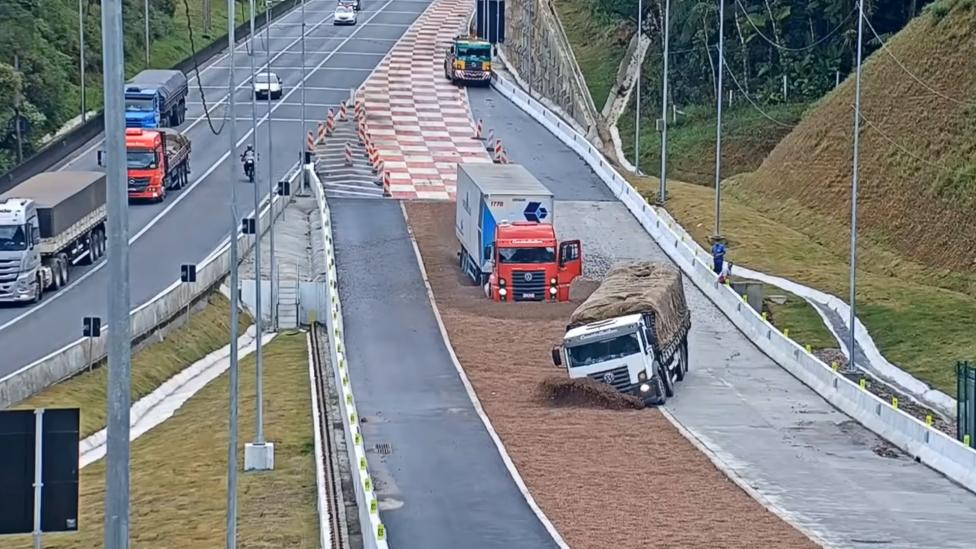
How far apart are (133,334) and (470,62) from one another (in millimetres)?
50610

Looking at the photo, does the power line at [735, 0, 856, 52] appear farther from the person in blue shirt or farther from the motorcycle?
the person in blue shirt

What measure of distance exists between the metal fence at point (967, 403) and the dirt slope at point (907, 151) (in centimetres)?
2676

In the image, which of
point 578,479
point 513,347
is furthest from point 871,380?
point 578,479

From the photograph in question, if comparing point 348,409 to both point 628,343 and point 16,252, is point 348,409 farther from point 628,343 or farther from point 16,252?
point 16,252

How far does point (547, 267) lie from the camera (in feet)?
164

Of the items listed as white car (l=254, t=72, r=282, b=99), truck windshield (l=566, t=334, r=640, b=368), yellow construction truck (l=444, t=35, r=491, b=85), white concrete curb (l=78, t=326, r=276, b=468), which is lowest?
white concrete curb (l=78, t=326, r=276, b=468)

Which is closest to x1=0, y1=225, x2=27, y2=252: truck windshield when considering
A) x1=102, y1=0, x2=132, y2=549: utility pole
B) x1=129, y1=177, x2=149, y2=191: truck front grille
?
x1=129, y1=177, x2=149, y2=191: truck front grille

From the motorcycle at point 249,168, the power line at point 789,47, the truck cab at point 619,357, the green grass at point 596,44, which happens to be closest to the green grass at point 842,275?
the truck cab at point 619,357

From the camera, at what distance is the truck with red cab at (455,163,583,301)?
49969mm

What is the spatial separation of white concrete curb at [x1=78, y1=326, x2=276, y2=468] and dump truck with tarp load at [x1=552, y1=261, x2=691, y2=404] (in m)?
8.59

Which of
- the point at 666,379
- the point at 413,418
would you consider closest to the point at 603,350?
the point at 666,379

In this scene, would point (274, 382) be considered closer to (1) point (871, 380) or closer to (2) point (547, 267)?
(2) point (547, 267)

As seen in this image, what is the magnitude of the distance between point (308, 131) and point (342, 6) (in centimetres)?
4378

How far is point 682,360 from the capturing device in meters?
41.8
